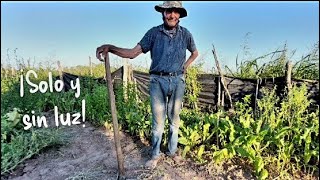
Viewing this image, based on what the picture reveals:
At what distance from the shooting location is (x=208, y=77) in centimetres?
581

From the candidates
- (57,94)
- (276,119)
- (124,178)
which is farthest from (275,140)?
(57,94)

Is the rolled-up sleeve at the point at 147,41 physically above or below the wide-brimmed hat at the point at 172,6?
below

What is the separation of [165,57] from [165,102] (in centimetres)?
45

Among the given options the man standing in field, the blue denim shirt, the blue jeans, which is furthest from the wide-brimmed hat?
the blue jeans

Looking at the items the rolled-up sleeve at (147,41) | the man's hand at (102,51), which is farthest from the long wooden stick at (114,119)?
the rolled-up sleeve at (147,41)

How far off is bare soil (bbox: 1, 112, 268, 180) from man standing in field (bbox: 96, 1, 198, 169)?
0.56 ft

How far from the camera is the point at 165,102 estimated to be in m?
3.35

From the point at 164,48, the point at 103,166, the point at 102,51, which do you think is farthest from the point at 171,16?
the point at 103,166

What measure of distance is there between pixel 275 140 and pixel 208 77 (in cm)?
274

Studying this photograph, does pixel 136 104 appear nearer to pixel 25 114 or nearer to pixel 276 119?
pixel 25 114

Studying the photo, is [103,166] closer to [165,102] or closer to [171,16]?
[165,102]

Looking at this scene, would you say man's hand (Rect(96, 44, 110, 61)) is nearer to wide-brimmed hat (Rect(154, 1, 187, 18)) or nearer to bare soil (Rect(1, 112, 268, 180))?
wide-brimmed hat (Rect(154, 1, 187, 18))

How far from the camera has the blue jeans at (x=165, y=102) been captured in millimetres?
3250

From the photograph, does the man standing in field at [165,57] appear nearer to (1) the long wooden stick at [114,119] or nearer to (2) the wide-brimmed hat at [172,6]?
(2) the wide-brimmed hat at [172,6]
